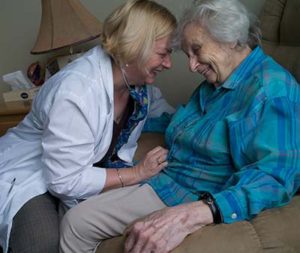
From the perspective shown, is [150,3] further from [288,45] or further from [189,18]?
[288,45]

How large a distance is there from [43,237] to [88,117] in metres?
0.36

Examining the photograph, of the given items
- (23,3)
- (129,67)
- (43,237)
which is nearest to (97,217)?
(43,237)

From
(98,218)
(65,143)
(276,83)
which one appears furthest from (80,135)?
(276,83)

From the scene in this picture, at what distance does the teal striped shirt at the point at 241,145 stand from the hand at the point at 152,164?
0.03 metres

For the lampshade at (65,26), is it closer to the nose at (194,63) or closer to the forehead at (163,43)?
the forehead at (163,43)

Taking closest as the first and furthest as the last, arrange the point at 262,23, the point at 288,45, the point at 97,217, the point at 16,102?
1. the point at 97,217
2. the point at 288,45
3. the point at 262,23
4. the point at 16,102

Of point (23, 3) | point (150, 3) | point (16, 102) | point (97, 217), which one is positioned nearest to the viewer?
point (97, 217)

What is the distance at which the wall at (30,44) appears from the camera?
6.87 ft

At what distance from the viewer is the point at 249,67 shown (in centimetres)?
112

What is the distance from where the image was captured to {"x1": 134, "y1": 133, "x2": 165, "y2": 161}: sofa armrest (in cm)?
149

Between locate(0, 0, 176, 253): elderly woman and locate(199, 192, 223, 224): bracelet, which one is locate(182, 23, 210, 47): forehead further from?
locate(199, 192, 223, 224): bracelet

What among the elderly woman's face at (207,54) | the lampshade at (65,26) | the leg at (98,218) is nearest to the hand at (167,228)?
the leg at (98,218)

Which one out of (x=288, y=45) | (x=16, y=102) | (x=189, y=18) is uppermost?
(x=189, y=18)

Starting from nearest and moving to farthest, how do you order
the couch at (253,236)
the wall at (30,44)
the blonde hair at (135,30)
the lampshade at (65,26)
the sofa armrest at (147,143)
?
the couch at (253,236)
the blonde hair at (135,30)
the sofa armrest at (147,143)
the lampshade at (65,26)
the wall at (30,44)
